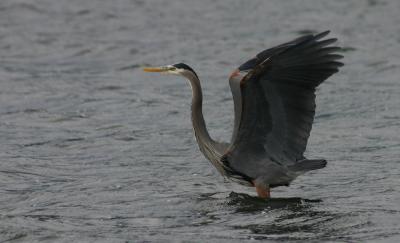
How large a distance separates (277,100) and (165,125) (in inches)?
181

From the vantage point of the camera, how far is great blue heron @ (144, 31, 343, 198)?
9055 mm

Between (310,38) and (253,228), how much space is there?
1879mm

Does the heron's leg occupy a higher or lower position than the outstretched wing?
lower

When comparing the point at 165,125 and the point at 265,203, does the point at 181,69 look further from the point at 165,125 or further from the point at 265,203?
the point at 165,125

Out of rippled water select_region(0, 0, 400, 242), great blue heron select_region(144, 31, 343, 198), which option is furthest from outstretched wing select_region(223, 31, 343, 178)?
rippled water select_region(0, 0, 400, 242)

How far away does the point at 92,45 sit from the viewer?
19.1m

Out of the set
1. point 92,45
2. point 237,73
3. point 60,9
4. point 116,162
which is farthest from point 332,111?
point 60,9

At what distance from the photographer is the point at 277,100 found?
9.34 m

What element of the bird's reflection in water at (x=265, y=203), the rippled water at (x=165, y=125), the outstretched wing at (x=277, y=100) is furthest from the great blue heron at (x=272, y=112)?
the rippled water at (x=165, y=125)

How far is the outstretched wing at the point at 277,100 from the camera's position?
29.6 ft

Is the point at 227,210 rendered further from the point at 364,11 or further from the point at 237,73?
the point at 364,11

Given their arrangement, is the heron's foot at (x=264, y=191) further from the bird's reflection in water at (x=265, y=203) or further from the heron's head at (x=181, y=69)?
the heron's head at (x=181, y=69)

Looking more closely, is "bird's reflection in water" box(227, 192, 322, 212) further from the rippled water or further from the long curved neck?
the long curved neck

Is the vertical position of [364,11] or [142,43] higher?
[364,11]
